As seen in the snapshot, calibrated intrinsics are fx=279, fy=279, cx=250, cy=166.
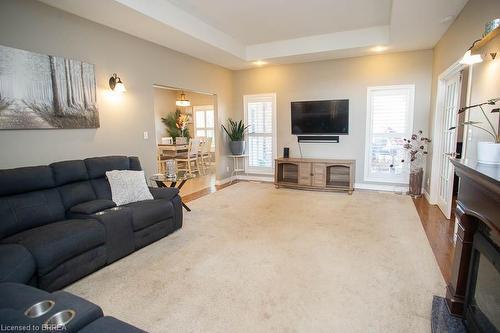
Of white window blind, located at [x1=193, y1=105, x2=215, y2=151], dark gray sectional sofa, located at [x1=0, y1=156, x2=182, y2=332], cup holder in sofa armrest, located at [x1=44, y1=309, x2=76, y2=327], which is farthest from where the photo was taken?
white window blind, located at [x1=193, y1=105, x2=215, y2=151]

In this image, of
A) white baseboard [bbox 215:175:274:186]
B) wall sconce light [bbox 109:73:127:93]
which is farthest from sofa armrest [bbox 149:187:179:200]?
white baseboard [bbox 215:175:274:186]

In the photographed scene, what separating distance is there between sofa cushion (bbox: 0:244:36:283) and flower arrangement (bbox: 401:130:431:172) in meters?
5.81

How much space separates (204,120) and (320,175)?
560 cm

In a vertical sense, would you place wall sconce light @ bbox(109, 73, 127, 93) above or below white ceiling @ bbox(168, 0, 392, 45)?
below

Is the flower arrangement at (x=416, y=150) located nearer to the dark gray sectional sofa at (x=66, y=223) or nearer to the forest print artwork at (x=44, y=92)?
the dark gray sectional sofa at (x=66, y=223)

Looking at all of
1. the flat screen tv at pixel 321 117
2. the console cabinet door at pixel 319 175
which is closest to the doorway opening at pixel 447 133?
the flat screen tv at pixel 321 117

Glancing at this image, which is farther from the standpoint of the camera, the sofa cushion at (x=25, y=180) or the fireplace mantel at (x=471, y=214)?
the sofa cushion at (x=25, y=180)

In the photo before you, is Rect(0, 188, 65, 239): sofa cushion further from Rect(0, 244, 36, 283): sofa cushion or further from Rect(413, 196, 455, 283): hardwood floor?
Rect(413, 196, 455, 283): hardwood floor

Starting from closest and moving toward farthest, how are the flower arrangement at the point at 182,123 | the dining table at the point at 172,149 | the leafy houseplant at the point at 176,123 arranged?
the dining table at the point at 172,149
the leafy houseplant at the point at 176,123
the flower arrangement at the point at 182,123

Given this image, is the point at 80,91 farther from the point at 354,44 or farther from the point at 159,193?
the point at 354,44

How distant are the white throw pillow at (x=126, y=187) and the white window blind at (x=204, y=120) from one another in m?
6.45

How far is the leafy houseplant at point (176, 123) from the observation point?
9.54m

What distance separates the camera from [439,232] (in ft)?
11.8

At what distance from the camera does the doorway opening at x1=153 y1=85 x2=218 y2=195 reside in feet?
25.5
